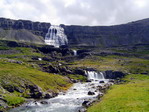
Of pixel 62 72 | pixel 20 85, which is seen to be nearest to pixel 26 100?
pixel 20 85

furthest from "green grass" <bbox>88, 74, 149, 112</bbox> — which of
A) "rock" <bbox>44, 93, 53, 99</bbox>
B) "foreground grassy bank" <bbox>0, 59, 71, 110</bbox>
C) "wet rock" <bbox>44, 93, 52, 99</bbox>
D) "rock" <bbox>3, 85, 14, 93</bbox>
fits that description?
"rock" <bbox>3, 85, 14, 93</bbox>

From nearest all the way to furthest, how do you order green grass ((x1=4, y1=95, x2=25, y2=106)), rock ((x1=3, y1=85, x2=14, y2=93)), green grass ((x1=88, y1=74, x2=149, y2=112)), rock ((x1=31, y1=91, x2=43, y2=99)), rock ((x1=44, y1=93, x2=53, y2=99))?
green grass ((x1=88, y1=74, x2=149, y2=112)), green grass ((x1=4, y1=95, x2=25, y2=106)), rock ((x1=3, y1=85, x2=14, y2=93)), rock ((x1=31, y1=91, x2=43, y2=99)), rock ((x1=44, y1=93, x2=53, y2=99))

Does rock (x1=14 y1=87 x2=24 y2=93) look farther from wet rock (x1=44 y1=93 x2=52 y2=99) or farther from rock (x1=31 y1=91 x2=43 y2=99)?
wet rock (x1=44 y1=93 x2=52 y2=99)

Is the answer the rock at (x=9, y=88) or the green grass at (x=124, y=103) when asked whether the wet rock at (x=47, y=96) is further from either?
the green grass at (x=124, y=103)

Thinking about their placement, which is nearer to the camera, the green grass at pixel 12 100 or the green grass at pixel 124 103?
the green grass at pixel 124 103

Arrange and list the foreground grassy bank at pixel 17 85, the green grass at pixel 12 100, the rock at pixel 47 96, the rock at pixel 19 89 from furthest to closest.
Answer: the rock at pixel 19 89 → the rock at pixel 47 96 → the foreground grassy bank at pixel 17 85 → the green grass at pixel 12 100

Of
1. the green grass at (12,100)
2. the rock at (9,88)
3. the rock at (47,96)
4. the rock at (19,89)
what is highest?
the rock at (9,88)

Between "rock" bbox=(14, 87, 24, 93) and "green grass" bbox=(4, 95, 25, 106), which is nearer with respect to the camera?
"green grass" bbox=(4, 95, 25, 106)

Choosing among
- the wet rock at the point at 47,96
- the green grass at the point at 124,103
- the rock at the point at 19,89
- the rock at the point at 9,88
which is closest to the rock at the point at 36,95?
the wet rock at the point at 47,96

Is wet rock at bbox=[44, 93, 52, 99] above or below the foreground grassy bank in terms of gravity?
below

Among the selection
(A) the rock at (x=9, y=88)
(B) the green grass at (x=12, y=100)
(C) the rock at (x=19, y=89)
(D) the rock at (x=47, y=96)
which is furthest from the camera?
(C) the rock at (x=19, y=89)

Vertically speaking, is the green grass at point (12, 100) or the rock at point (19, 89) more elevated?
the rock at point (19, 89)

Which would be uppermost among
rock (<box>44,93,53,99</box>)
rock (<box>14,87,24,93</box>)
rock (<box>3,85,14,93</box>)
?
rock (<box>3,85,14,93</box>)

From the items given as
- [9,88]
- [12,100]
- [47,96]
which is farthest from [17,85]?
[12,100]
